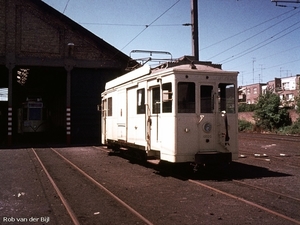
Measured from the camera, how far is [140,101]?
11.5 metres

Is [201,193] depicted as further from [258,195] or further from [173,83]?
[173,83]

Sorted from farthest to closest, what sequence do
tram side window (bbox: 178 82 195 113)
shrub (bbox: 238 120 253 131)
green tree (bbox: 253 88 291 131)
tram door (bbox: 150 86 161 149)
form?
shrub (bbox: 238 120 253 131), green tree (bbox: 253 88 291 131), tram door (bbox: 150 86 161 149), tram side window (bbox: 178 82 195 113)

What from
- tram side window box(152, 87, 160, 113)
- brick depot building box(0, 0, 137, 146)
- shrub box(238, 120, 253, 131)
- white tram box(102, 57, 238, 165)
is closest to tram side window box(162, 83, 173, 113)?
white tram box(102, 57, 238, 165)

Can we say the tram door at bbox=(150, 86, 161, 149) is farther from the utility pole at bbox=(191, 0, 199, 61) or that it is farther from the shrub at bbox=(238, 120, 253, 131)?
the shrub at bbox=(238, 120, 253, 131)

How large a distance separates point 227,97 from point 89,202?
5132 millimetres

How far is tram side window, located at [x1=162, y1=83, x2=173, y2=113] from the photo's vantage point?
31.5ft

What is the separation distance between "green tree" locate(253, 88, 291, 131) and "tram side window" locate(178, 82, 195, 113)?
2906cm

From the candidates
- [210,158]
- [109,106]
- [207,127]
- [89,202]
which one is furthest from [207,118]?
[109,106]

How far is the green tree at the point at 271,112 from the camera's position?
36.5m

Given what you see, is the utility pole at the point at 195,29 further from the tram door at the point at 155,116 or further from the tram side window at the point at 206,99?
the tram side window at the point at 206,99

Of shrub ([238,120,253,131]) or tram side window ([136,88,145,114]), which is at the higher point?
tram side window ([136,88,145,114])

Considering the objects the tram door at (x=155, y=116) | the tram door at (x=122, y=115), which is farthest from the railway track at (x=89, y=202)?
the tram door at (x=122, y=115)

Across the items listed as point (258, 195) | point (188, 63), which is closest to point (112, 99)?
point (188, 63)

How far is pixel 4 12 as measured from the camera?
23562mm
